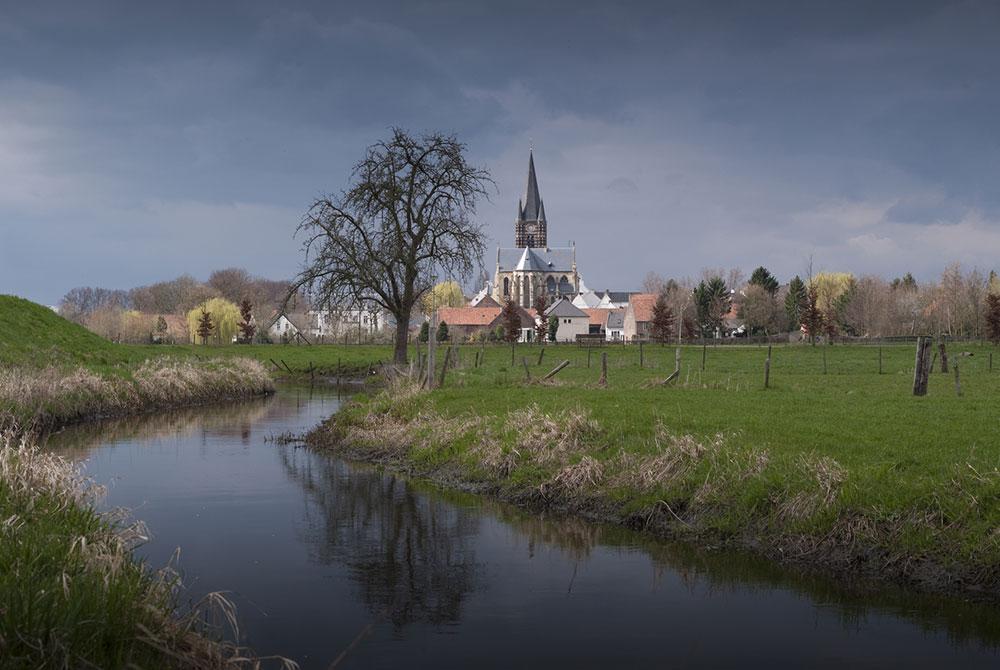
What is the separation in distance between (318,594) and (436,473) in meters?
8.05

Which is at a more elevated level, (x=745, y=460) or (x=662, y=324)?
(x=662, y=324)

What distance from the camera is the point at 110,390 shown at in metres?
29.7

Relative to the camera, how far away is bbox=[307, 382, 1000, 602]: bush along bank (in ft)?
35.5

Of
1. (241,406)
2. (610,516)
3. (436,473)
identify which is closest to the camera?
(610,516)

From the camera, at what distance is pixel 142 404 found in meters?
31.4

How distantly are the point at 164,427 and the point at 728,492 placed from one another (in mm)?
19952

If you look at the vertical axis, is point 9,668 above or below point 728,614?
above

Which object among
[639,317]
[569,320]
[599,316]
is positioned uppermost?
[599,316]

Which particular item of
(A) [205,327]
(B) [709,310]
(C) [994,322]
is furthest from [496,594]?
(B) [709,310]

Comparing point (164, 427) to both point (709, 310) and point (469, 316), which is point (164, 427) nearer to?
point (709, 310)

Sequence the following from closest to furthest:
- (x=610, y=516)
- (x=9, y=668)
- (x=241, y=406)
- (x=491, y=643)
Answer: (x=9, y=668) < (x=491, y=643) < (x=610, y=516) < (x=241, y=406)

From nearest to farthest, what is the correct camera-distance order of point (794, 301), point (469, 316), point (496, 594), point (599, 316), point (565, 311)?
point (496, 594) < point (794, 301) < point (565, 311) < point (469, 316) < point (599, 316)

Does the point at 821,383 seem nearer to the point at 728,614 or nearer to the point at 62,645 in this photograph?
the point at 728,614

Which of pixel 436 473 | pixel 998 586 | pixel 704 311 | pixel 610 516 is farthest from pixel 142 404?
pixel 704 311
